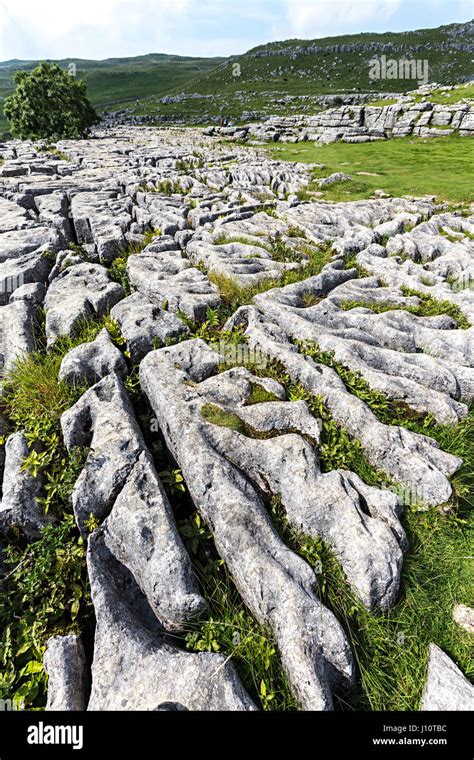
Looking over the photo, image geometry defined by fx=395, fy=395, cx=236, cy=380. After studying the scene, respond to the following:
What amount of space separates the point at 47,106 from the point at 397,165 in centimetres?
6562

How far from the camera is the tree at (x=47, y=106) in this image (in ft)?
229

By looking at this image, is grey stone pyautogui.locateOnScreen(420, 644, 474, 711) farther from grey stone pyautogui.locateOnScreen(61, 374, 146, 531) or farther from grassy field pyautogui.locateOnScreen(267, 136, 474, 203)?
grassy field pyautogui.locateOnScreen(267, 136, 474, 203)

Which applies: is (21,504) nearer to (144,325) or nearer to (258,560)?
(258,560)

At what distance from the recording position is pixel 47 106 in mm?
70938

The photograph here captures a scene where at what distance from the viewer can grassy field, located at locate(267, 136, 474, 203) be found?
2928 cm

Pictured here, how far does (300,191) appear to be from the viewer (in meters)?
29.0

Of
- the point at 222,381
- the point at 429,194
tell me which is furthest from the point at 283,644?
the point at 429,194

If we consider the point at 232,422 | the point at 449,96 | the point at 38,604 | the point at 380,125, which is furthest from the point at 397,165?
the point at 449,96

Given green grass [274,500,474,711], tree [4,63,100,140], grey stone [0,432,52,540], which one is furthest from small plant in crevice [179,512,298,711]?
tree [4,63,100,140]

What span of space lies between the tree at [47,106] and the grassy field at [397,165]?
133ft

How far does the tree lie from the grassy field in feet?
133

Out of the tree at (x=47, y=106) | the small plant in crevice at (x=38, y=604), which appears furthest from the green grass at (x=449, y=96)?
the small plant in crevice at (x=38, y=604)

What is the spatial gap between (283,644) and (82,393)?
636 centimetres
